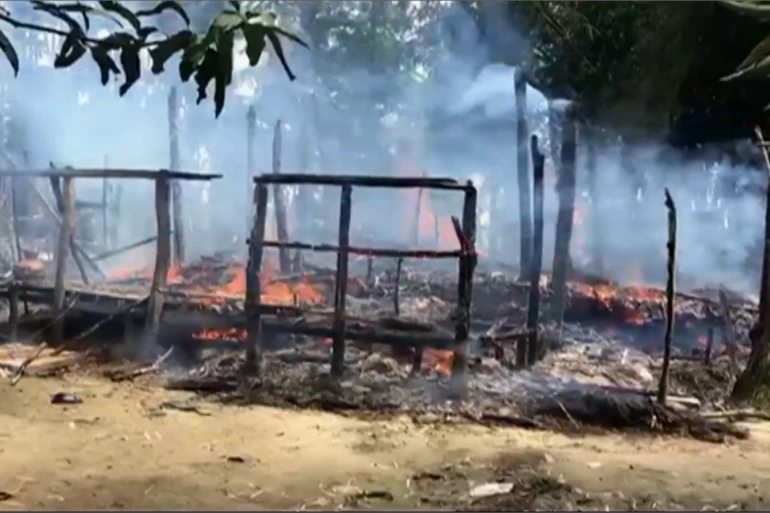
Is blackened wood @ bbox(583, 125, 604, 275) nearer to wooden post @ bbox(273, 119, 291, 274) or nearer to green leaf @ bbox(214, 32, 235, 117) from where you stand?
wooden post @ bbox(273, 119, 291, 274)

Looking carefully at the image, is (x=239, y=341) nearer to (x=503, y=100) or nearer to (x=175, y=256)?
(x=175, y=256)

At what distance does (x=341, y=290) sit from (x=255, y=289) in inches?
31.5

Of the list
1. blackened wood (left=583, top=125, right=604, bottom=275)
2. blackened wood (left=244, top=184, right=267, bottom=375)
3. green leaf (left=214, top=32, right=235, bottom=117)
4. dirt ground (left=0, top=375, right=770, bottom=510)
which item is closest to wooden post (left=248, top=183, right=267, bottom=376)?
blackened wood (left=244, top=184, right=267, bottom=375)

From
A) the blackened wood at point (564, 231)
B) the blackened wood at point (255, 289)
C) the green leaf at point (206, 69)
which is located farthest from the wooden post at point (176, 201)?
the green leaf at point (206, 69)

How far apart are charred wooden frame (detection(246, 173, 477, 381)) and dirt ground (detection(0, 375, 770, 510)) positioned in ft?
3.12

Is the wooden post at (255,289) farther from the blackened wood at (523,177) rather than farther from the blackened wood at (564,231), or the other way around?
the blackened wood at (523,177)

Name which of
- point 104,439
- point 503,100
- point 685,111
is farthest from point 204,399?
point 503,100

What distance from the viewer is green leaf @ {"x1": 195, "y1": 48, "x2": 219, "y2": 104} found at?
8.20 ft

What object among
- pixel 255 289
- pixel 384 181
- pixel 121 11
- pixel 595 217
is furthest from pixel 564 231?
pixel 121 11

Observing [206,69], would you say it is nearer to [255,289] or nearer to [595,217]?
[255,289]

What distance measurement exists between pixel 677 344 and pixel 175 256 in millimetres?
7578

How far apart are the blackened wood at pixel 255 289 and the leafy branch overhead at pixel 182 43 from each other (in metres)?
5.41

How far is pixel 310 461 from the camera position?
584 cm

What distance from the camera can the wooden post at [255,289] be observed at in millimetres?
8164
